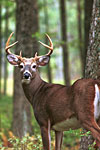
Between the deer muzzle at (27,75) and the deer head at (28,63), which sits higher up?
the deer head at (28,63)

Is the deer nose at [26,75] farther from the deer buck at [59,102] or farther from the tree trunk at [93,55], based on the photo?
the tree trunk at [93,55]

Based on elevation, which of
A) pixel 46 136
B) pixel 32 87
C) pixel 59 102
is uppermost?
pixel 32 87

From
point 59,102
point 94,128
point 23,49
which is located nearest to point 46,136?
point 59,102

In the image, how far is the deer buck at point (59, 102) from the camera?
462 cm

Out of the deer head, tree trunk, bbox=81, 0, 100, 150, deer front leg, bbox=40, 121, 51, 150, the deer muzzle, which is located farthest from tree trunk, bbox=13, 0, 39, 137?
deer front leg, bbox=40, 121, 51, 150

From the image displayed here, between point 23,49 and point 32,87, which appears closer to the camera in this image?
point 32,87

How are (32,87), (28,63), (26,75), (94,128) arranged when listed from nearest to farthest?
(94,128) < (26,75) < (28,63) < (32,87)

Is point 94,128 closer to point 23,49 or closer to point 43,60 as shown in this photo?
point 43,60

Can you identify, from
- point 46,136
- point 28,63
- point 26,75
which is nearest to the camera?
point 46,136

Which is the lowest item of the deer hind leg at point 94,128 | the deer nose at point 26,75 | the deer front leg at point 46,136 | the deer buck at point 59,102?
the deer front leg at point 46,136

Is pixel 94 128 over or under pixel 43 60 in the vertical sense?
under

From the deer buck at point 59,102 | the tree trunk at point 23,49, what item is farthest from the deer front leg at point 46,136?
the tree trunk at point 23,49

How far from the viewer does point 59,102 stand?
4.96 meters

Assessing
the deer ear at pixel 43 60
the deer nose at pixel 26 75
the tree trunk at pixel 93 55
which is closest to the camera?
the deer nose at pixel 26 75
